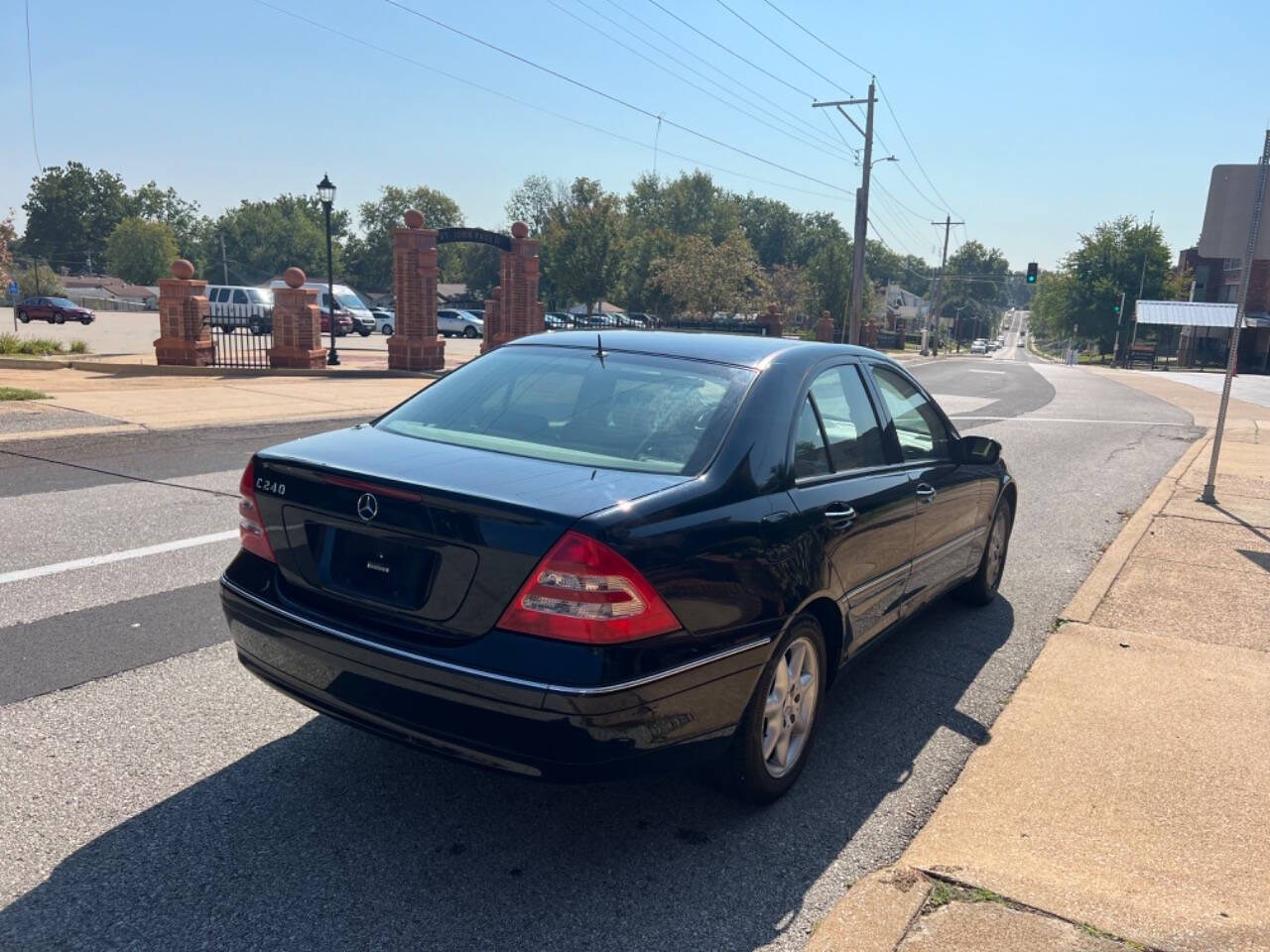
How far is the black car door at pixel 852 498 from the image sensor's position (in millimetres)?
3613

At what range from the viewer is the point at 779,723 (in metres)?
3.45

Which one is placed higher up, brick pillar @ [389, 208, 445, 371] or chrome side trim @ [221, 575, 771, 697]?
brick pillar @ [389, 208, 445, 371]

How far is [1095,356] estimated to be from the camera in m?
100

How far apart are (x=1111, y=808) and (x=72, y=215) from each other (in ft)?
525

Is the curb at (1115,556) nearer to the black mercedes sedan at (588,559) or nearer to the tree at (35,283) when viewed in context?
the black mercedes sedan at (588,559)

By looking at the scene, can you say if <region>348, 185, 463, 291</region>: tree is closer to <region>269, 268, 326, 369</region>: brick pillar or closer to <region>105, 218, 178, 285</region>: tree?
<region>105, 218, 178, 285</region>: tree

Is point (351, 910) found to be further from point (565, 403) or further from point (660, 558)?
point (565, 403)

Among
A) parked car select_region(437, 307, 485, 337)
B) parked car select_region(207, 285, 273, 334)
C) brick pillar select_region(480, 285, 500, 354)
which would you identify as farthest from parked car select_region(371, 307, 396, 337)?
brick pillar select_region(480, 285, 500, 354)

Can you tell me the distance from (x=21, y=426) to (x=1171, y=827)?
1222 cm

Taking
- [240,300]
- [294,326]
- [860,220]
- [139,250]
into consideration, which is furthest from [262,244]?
[294,326]

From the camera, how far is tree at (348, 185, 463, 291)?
388 ft

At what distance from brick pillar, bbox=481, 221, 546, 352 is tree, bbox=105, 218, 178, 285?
371ft

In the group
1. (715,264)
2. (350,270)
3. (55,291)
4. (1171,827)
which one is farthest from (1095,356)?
(1171,827)

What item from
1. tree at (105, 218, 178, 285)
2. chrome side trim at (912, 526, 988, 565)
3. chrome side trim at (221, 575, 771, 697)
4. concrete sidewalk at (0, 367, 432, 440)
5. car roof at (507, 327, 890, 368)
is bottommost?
concrete sidewalk at (0, 367, 432, 440)
